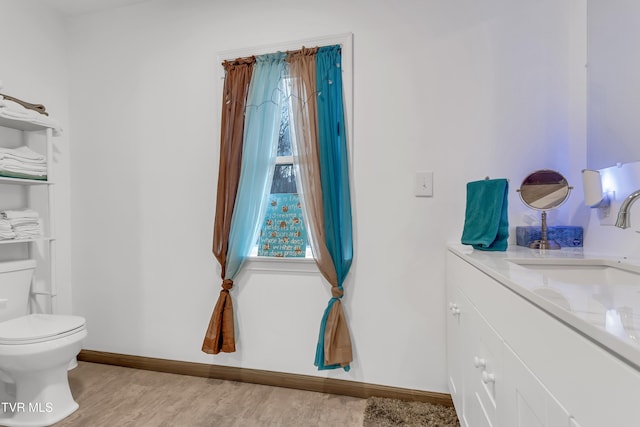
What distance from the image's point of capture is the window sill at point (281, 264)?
6.63 ft

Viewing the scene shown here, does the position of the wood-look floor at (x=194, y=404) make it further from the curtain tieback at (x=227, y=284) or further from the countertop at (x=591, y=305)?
the countertop at (x=591, y=305)

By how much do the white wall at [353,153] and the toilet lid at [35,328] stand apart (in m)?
0.53

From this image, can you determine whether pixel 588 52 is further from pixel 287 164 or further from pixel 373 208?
pixel 287 164

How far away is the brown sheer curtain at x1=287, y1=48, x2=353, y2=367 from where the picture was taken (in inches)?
74.2

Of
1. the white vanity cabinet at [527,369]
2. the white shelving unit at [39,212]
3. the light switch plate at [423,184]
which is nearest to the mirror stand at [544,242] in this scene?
the white vanity cabinet at [527,369]

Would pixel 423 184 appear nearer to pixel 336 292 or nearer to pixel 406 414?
pixel 336 292

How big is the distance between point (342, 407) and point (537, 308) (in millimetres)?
1495

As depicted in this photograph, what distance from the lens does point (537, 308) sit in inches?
26.8

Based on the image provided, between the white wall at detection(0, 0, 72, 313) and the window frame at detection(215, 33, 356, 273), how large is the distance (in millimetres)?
1277

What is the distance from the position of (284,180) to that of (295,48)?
0.82 m

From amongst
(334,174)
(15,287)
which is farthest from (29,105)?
(334,174)

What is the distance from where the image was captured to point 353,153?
1.95 metres

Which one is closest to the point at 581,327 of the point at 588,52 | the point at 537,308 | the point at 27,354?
the point at 537,308

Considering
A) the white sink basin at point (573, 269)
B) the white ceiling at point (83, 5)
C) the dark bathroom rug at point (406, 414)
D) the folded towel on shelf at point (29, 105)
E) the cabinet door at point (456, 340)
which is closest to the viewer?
the white sink basin at point (573, 269)
